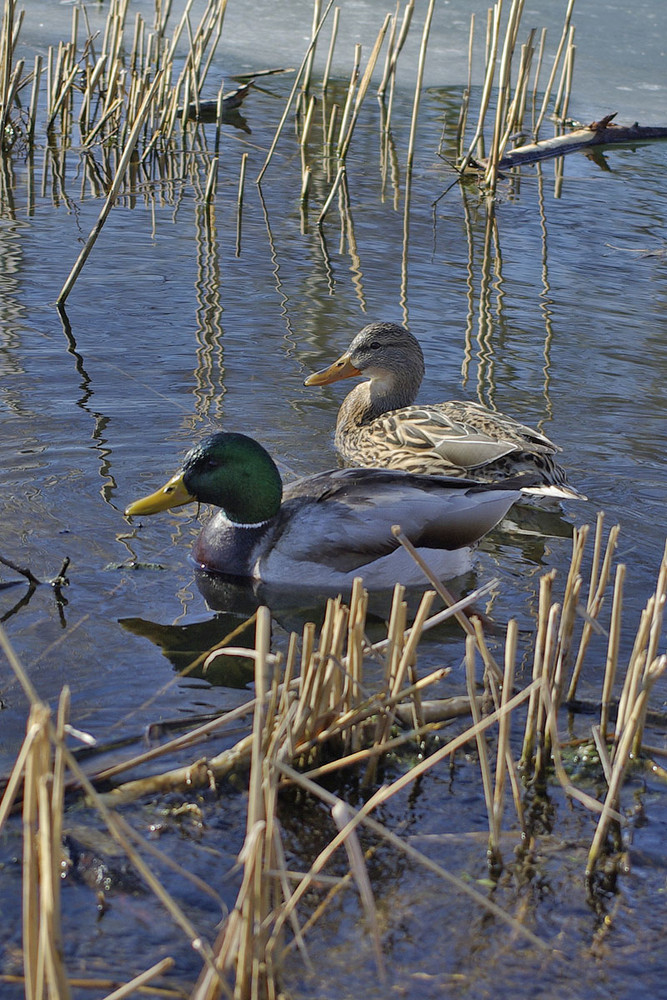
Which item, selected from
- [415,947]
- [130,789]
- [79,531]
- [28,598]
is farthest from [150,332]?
[415,947]

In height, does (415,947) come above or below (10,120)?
below

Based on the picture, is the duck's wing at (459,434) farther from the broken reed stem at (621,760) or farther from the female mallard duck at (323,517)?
the broken reed stem at (621,760)

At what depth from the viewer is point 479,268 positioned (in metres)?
8.97

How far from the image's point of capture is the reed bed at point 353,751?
88.7 inches

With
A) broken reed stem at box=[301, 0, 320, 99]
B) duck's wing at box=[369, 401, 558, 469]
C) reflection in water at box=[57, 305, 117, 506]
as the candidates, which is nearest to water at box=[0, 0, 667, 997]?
reflection in water at box=[57, 305, 117, 506]

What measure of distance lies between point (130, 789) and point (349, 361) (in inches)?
157

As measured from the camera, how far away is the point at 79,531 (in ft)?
16.8

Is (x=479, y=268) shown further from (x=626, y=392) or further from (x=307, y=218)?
(x=626, y=392)

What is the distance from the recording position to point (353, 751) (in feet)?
11.4

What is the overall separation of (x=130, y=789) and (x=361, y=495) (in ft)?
6.38

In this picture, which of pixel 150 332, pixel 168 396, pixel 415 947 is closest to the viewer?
pixel 415 947

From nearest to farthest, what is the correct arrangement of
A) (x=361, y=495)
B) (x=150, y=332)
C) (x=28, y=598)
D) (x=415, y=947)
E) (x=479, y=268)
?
(x=415, y=947), (x=28, y=598), (x=361, y=495), (x=150, y=332), (x=479, y=268)

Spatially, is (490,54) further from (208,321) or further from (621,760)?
(621,760)

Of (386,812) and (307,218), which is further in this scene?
(307,218)
